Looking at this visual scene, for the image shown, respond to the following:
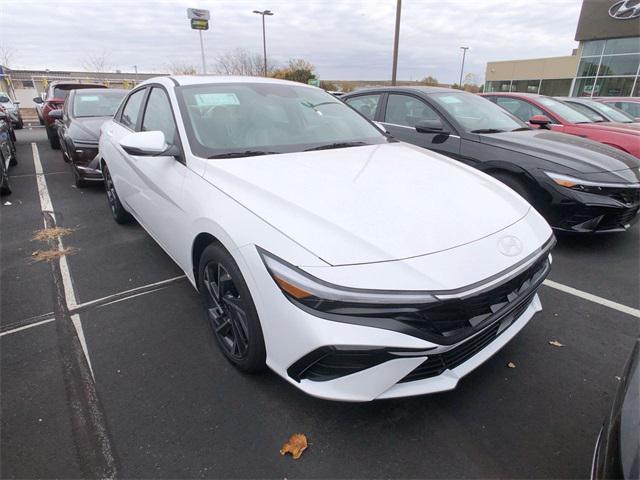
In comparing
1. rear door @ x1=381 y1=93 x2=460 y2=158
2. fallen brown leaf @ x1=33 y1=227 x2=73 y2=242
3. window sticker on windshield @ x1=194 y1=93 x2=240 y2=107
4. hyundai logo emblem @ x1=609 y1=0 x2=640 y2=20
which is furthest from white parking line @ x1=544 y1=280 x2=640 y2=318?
hyundai logo emblem @ x1=609 y1=0 x2=640 y2=20

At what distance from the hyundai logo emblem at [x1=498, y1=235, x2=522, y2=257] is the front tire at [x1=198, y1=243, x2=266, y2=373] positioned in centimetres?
123

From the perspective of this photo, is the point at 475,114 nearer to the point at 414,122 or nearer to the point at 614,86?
the point at 414,122

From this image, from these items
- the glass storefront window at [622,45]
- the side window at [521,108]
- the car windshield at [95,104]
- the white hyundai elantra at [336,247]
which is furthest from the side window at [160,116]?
the glass storefront window at [622,45]

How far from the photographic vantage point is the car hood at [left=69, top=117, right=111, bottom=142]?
579cm

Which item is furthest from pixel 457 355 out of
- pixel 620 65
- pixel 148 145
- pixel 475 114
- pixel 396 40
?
pixel 620 65

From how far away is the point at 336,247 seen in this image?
5.36 feet

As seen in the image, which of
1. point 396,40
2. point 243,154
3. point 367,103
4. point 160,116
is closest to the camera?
point 243,154

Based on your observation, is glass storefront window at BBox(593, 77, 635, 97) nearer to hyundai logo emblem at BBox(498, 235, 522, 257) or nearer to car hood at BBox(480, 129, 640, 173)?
car hood at BBox(480, 129, 640, 173)

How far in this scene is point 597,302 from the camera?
119 inches

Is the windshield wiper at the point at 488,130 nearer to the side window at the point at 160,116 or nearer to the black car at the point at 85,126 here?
the side window at the point at 160,116

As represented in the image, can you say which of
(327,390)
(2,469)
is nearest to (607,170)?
(327,390)

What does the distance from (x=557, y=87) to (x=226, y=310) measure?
3393 cm

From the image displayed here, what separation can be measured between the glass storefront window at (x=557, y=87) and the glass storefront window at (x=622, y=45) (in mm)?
3196

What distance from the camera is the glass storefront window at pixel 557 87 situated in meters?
27.5
